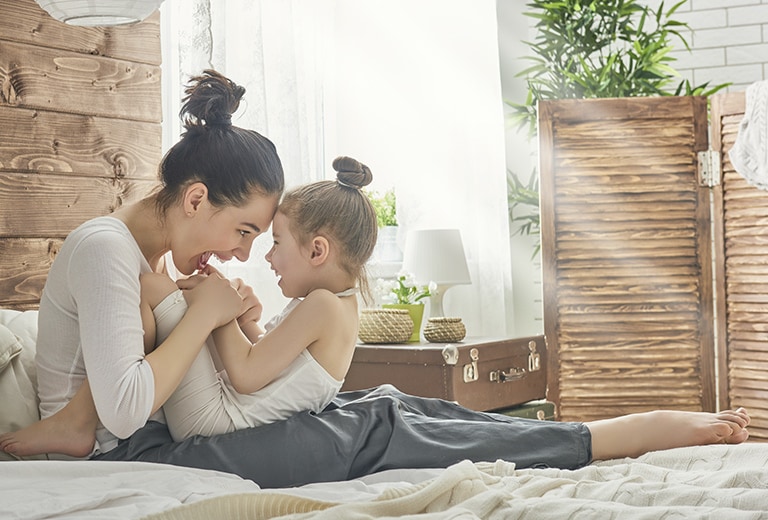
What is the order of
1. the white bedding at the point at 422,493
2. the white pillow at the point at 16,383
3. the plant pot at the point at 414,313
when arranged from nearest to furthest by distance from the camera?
the white bedding at the point at 422,493
the white pillow at the point at 16,383
the plant pot at the point at 414,313

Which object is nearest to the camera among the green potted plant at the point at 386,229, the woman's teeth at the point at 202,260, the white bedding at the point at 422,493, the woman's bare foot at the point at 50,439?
the white bedding at the point at 422,493

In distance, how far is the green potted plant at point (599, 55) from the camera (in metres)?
4.02

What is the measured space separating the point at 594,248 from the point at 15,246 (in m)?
2.27

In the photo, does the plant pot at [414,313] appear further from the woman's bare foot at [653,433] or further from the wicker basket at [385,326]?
the woman's bare foot at [653,433]

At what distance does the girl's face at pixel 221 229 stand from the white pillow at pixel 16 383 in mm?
347

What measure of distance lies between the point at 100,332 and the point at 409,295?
1.85 metres

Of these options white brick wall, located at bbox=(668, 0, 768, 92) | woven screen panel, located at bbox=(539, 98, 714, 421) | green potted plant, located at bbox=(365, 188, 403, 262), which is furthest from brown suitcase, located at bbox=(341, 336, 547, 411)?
white brick wall, located at bbox=(668, 0, 768, 92)

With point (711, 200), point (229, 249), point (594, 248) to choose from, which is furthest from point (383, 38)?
point (229, 249)

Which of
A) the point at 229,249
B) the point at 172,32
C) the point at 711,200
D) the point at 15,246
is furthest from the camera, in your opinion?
the point at 711,200

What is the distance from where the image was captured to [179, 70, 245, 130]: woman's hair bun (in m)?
1.84

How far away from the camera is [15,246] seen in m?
2.38

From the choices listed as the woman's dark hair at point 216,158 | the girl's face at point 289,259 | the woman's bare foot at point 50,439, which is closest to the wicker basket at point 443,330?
the girl's face at point 289,259

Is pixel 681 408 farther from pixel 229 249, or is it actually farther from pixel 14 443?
pixel 14 443

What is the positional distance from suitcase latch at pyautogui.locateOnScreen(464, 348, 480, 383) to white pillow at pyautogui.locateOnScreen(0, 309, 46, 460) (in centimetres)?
147
